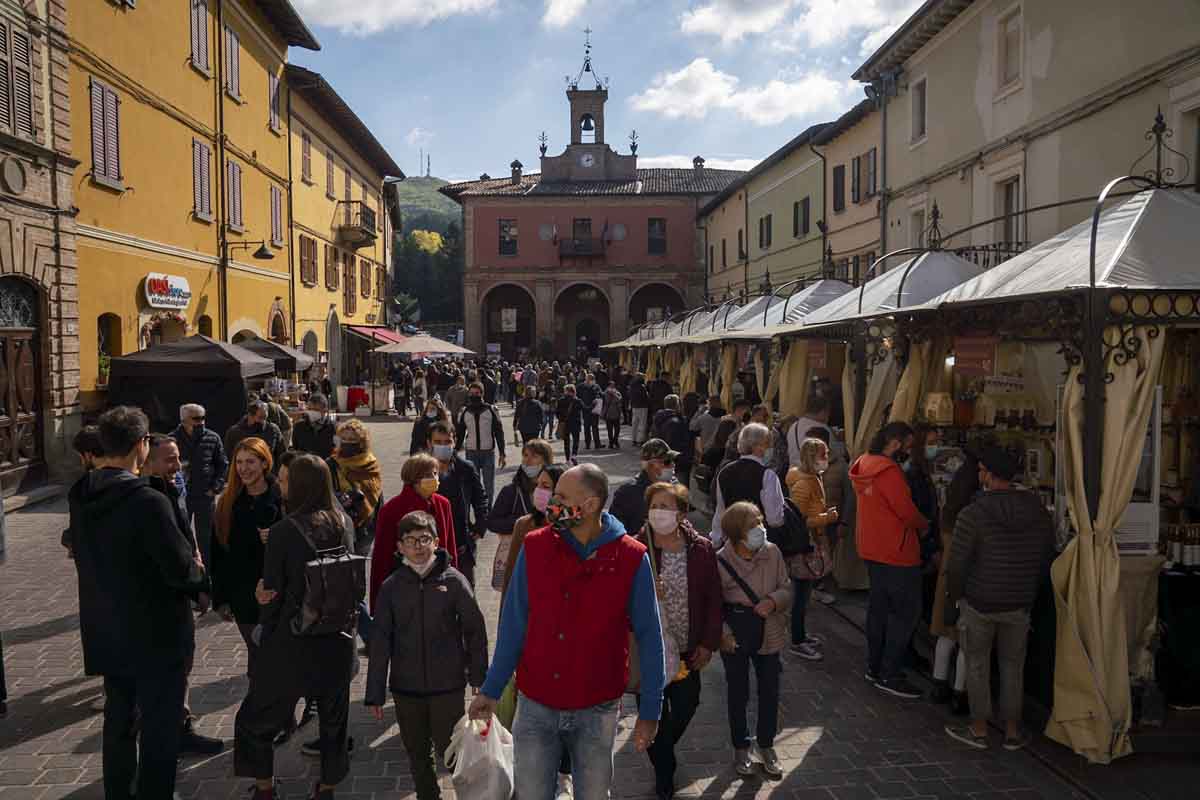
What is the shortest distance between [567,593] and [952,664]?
3787 millimetres

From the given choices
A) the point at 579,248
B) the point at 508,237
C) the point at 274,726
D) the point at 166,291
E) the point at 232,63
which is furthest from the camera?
the point at 508,237

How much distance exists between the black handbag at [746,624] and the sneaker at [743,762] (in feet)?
1.82

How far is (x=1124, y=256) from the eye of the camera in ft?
18.6

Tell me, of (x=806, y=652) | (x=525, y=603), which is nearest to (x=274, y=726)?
(x=525, y=603)

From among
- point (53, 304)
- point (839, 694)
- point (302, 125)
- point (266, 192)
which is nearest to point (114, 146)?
point (53, 304)

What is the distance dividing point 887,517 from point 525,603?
11.1 feet

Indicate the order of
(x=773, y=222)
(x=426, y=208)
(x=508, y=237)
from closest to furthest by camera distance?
(x=773, y=222) → (x=508, y=237) → (x=426, y=208)

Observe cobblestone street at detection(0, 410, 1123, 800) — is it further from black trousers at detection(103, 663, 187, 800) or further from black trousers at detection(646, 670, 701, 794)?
black trousers at detection(103, 663, 187, 800)

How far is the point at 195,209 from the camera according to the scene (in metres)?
19.6

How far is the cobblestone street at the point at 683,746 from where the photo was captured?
16.2 ft

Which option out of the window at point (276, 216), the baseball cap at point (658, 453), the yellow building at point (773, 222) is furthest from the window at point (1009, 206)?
the window at point (276, 216)

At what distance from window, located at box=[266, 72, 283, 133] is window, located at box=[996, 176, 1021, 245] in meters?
18.0

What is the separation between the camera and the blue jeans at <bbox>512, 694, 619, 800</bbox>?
361cm

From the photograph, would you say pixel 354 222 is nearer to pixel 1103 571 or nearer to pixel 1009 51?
pixel 1009 51
